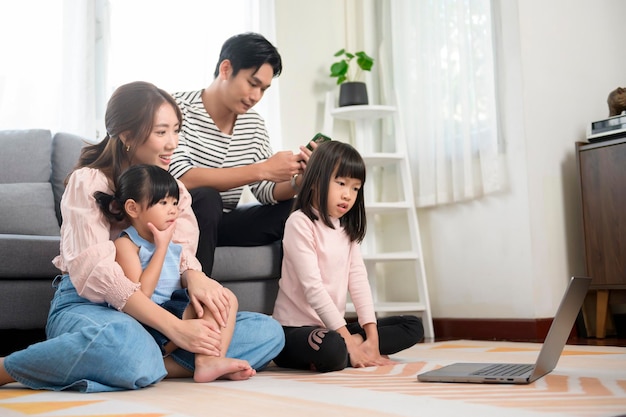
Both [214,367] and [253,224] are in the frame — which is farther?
[253,224]

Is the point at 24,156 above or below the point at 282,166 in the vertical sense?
above

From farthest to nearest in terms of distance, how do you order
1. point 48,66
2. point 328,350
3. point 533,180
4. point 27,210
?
point 48,66 < point 533,180 < point 27,210 < point 328,350

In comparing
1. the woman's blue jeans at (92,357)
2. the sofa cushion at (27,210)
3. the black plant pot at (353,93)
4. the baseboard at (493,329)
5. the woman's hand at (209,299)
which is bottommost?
the baseboard at (493,329)

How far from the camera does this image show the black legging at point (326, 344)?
1814mm

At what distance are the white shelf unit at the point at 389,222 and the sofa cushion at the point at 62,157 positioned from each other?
1185mm

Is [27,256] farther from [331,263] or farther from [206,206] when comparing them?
[331,263]

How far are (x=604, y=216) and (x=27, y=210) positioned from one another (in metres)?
2.14

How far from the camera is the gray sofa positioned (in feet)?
6.89

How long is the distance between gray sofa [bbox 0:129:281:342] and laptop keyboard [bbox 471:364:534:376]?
0.97m

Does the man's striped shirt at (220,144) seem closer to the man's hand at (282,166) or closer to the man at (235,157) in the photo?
the man at (235,157)

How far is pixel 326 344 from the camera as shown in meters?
1.81

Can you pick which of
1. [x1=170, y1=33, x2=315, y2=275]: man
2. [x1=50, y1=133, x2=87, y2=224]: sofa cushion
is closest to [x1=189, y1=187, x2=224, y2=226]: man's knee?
[x1=170, y1=33, x2=315, y2=275]: man

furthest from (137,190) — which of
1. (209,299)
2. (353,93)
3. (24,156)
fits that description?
(353,93)

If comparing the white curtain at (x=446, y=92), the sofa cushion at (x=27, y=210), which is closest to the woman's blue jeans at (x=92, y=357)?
the sofa cushion at (x=27, y=210)
